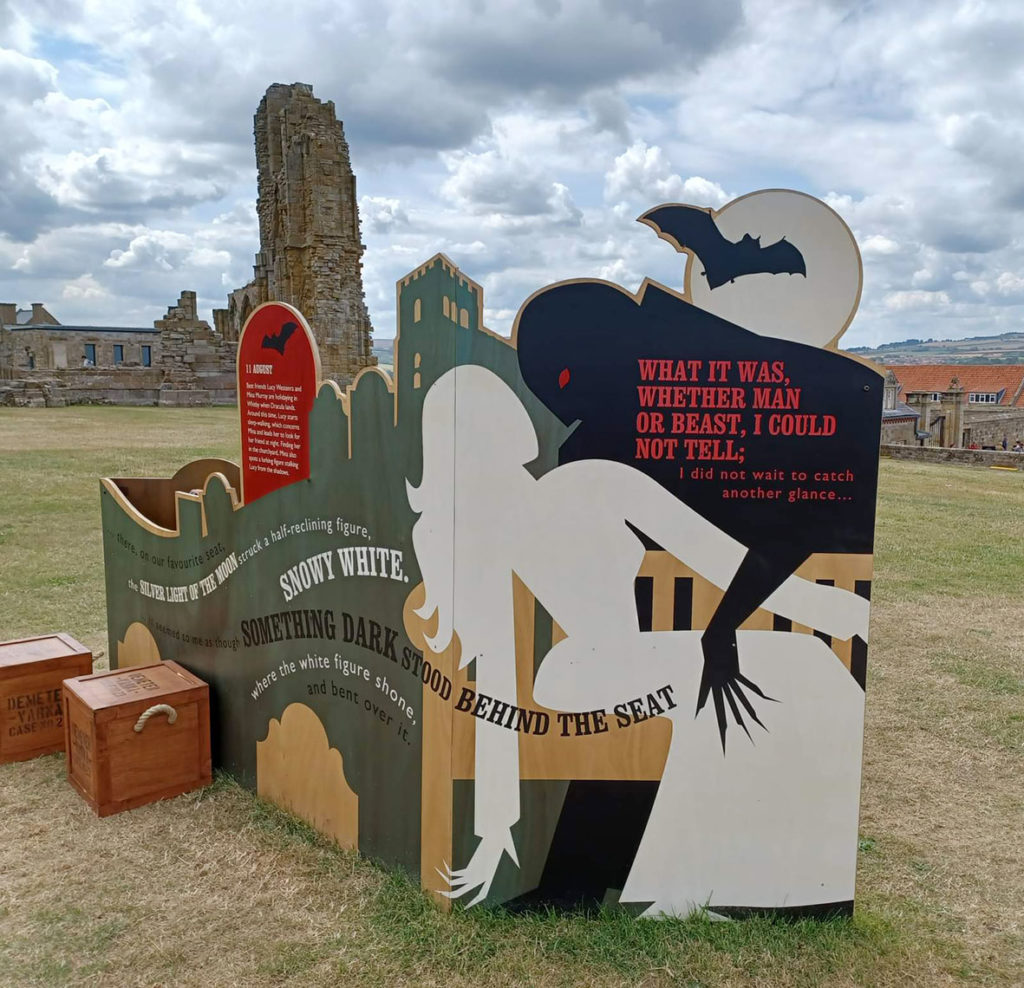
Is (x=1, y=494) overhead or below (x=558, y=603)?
below

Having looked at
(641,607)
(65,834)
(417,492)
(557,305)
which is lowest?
(65,834)

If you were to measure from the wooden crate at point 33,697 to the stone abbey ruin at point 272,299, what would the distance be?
68.4 feet

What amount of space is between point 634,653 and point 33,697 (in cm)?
382

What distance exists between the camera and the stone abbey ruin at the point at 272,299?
30844 millimetres

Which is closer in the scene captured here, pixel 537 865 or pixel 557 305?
pixel 557 305

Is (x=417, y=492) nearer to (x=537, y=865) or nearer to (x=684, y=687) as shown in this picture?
(x=684, y=687)

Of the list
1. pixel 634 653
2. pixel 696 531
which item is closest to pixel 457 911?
pixel 634 653

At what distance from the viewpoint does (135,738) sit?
14.2 ft

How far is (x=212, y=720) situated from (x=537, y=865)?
2.27 m

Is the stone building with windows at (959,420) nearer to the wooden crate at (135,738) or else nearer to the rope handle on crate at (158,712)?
the wooden crate at (135,738)

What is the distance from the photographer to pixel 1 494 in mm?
14117

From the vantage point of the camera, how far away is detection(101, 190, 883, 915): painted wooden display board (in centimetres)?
305

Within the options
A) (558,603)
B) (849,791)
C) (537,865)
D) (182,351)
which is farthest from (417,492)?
(182,351)

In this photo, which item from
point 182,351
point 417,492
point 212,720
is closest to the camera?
point 417,492
